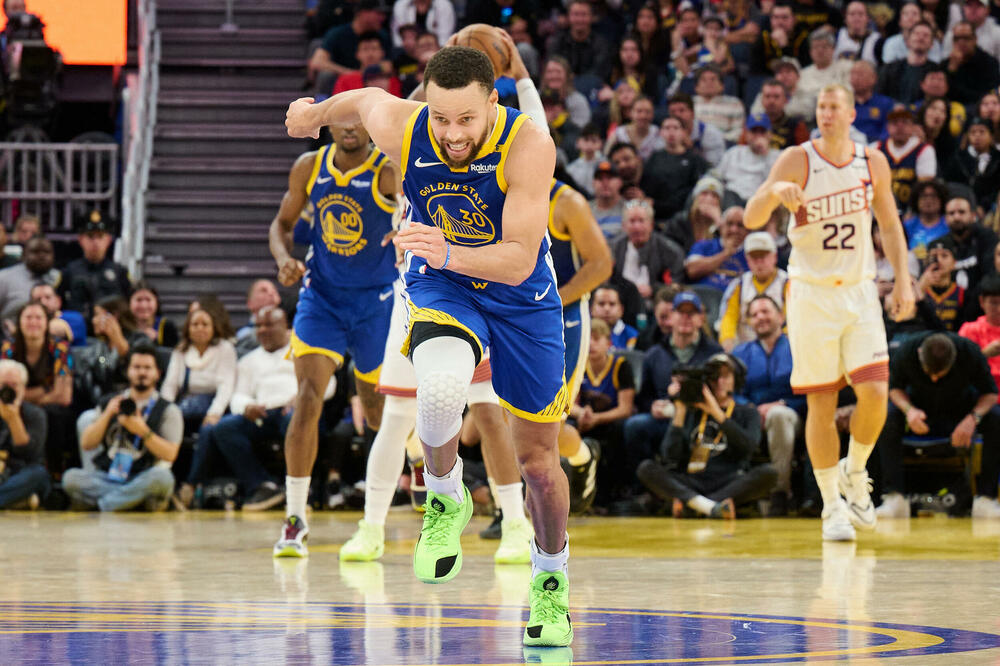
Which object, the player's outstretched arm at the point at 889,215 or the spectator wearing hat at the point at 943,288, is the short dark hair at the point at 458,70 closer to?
the player's outstretched arm at the point at 889,215

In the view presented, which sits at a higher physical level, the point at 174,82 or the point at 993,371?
the point at 174,82

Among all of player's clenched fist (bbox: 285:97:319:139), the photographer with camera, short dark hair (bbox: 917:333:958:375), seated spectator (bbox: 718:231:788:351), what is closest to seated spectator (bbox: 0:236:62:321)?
the photographer with camera

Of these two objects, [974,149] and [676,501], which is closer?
[676,501]

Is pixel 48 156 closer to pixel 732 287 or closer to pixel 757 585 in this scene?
pixel 732 287

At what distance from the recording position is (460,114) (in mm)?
4297

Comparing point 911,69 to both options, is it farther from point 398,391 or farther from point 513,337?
point 513,337

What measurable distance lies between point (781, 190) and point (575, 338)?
146cm

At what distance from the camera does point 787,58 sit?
14570 millimetres

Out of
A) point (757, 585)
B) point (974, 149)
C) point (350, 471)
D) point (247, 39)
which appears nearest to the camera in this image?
point (757, 585)

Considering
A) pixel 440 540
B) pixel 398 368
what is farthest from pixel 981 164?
pixel 440 540

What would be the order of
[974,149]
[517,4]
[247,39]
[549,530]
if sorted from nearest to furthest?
[549,530], [974,149], [517,4], [247,39]

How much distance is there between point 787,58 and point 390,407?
8777 mm

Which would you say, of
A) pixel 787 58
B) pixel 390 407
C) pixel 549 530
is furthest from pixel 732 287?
pixel 549 530

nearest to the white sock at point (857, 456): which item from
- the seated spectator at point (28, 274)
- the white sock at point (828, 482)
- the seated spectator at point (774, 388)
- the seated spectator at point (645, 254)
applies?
the white sock at point (828, 482)
